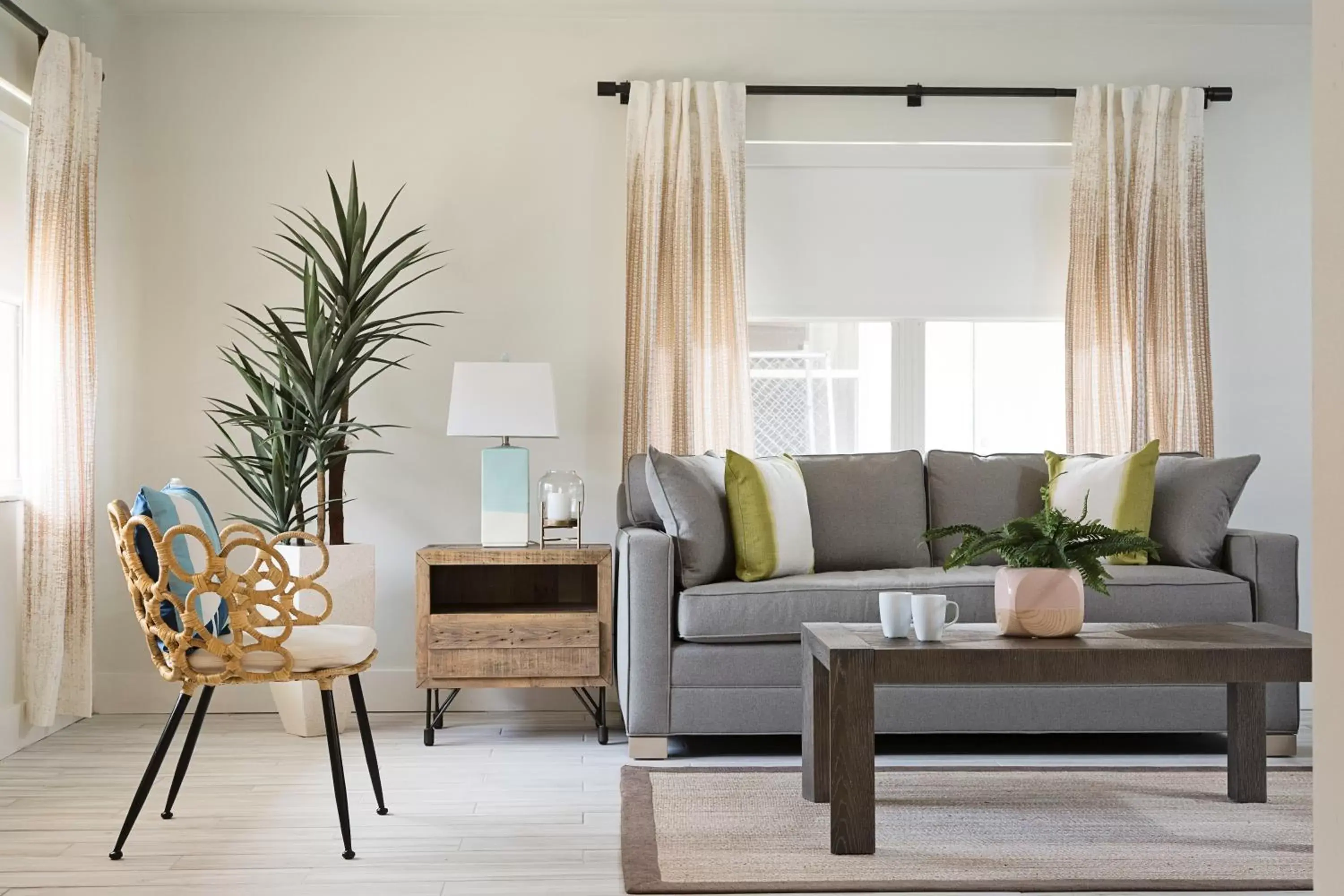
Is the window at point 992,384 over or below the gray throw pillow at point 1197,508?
over

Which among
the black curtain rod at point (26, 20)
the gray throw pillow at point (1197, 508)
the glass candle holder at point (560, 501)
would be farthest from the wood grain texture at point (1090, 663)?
the black curtain rod at point (26, 20)

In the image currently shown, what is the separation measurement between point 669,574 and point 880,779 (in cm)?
85

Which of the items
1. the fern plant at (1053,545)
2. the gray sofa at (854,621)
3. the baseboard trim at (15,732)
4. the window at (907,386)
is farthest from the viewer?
the window at (907,386)

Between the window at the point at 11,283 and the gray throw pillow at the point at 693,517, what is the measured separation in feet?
7.13

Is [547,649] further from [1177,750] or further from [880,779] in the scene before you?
[1177,750]

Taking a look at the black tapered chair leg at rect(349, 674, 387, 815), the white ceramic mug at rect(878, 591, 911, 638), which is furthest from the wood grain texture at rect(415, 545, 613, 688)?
the white ceramic mug at rect(878, 591, 911, 638)

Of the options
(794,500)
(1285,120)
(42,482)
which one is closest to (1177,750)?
(794,500)

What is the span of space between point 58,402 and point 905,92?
327 cm

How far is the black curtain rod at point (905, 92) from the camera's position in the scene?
454 centimetres

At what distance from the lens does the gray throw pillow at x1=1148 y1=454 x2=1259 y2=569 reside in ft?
12.4

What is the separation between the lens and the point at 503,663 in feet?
12.7

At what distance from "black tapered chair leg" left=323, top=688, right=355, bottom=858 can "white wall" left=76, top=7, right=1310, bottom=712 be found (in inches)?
72.4

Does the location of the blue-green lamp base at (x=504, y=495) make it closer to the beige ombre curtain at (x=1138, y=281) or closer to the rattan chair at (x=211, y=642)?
the rattan chair at (x=211, y=642)

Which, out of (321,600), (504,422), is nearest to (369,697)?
(321,600)
